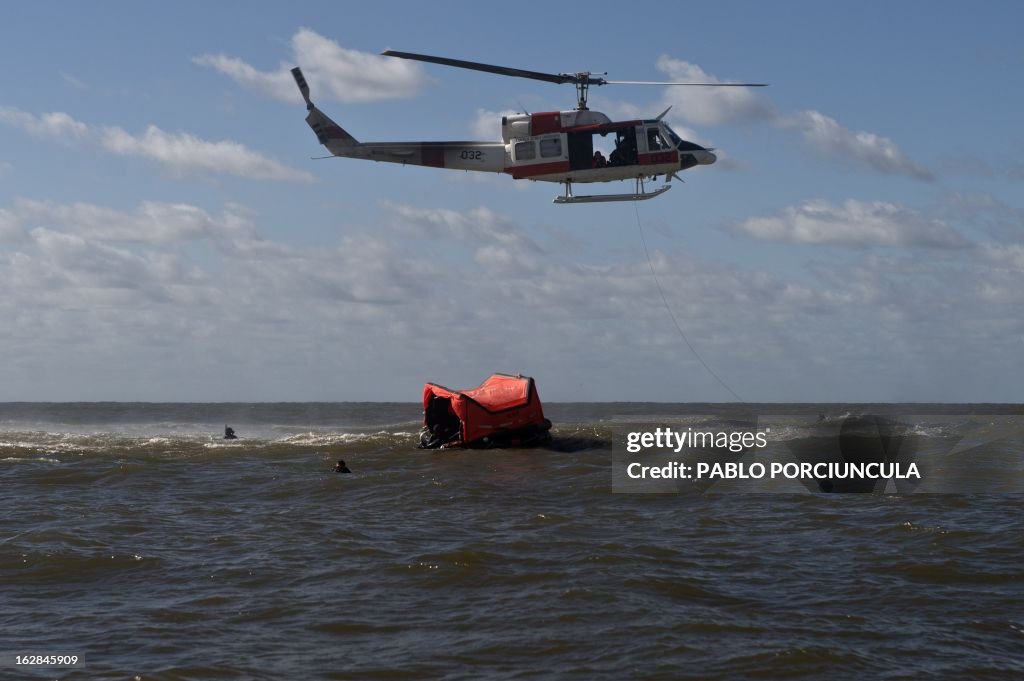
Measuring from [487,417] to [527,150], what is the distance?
658 cm

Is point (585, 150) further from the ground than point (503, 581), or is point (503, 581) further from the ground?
point (585, 150)

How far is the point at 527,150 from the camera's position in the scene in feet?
77.3

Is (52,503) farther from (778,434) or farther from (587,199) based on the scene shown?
(778,434)

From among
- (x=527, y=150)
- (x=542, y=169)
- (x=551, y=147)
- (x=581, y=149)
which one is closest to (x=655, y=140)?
(x=581, y=149)

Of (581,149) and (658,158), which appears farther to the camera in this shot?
(581,149)

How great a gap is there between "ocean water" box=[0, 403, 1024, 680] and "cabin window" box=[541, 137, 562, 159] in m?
7.60

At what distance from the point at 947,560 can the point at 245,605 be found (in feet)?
27.3

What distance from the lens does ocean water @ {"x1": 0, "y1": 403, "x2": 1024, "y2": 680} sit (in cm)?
897

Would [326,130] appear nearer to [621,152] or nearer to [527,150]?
[527,150]

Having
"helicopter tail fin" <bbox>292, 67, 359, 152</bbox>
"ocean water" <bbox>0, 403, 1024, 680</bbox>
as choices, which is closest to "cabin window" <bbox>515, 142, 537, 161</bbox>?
"helicopter tail fin" <bbox>292, 67, 359, 152</bbox>

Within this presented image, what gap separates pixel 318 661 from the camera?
8.98 metres

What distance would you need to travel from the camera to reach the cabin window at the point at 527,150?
23531mm

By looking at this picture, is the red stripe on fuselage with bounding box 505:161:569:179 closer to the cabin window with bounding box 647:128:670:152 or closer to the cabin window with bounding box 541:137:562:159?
the cabin window with bounding box 541:137:562:159

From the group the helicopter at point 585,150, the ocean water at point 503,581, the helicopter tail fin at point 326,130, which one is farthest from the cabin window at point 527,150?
the ocean water at point 503,581
